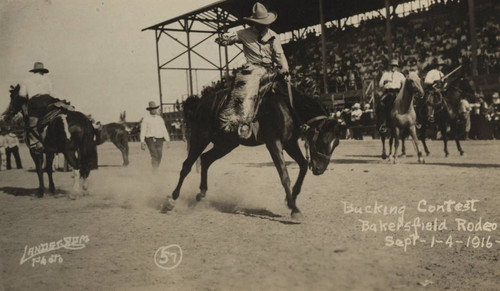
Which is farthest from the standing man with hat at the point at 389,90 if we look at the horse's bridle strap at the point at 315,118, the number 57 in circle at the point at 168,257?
the number 57 in circle at the point at 168,257

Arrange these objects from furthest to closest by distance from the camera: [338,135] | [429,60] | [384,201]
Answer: [429,60], [384,201], [338,135]

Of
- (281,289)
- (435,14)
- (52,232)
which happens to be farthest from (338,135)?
(435,14)

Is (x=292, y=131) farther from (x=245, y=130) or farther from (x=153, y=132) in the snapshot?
(x=153, y=132)

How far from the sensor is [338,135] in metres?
5.83

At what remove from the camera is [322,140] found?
5.79m

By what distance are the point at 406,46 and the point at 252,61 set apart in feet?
61.1

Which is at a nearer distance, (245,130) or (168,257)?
(168,257)

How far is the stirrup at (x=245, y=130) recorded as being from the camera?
5980mm

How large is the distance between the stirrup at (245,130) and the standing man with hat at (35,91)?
9.61 feet

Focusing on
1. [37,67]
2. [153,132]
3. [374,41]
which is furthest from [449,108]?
[374,41]

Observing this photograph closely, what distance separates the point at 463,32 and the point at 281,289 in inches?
792

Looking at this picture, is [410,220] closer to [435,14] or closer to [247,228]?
[247,228]

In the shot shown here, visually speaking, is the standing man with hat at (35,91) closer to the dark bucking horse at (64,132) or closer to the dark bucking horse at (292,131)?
the dark bucking horse at (64,132)

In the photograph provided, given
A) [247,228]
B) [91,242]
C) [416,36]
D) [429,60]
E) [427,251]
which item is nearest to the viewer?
[427,251]
